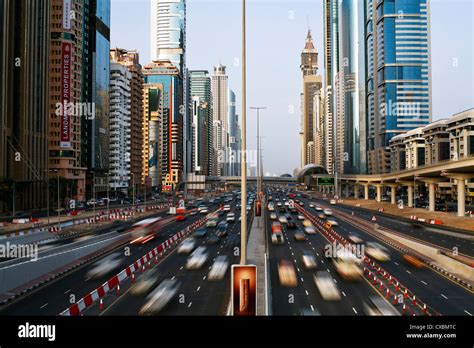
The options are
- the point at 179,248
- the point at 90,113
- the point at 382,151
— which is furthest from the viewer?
the point at 382,151

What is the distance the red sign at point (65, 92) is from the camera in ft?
315

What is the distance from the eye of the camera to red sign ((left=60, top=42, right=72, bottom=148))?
315 ft

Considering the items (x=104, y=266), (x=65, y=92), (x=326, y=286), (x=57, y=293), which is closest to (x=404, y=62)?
(x=65, y=92)

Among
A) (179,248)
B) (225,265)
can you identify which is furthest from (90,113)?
(225,265)

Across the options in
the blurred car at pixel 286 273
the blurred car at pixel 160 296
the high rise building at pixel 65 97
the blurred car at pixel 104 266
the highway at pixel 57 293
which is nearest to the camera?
the highway at pixel 57 293

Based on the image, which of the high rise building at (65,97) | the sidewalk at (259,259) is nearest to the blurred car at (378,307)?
the sidewalk at (259,259)

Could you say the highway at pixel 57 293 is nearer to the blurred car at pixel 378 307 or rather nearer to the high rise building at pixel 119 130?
the blurred car at pixel 378 307

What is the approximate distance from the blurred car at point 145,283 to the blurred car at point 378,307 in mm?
12589

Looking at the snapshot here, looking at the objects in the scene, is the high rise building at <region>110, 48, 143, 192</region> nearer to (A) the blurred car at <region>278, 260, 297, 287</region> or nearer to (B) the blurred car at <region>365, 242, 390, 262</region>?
(B) the blurred car at <region>365, 242, 390, 262</region>

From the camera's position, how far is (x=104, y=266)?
3012 centimetres

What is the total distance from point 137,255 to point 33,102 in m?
60.8
